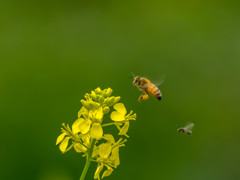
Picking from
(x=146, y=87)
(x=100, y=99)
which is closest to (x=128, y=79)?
(x=146, y=87)

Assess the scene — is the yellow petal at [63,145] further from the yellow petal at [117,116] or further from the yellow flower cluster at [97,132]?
the yellow petal at [117,116]

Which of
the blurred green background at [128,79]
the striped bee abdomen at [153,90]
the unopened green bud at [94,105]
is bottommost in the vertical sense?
the unopened green bud at [94,105]

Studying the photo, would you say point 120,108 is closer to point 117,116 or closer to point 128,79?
point 117,116

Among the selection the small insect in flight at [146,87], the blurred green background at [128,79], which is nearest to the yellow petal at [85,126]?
the small insect in flight at [146,87]

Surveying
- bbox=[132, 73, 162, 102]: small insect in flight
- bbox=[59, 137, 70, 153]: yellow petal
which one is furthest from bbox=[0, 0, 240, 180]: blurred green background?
bbox=[59, 137, 70, 153]: yellow petal
